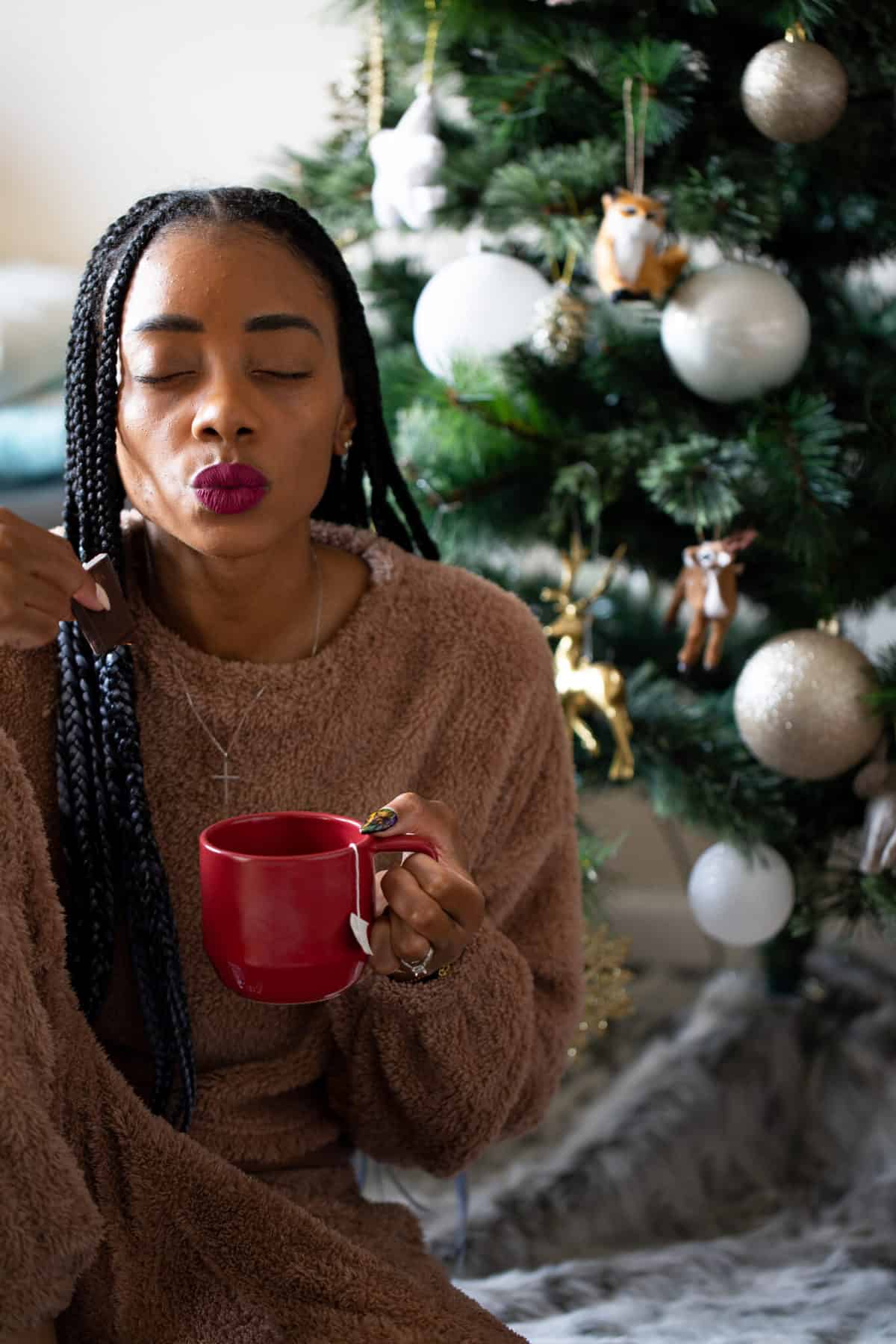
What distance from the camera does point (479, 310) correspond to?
4.13 ft

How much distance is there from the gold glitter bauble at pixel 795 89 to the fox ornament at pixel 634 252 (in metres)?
0.11

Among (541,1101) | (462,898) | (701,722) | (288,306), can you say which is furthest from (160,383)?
(701,722)

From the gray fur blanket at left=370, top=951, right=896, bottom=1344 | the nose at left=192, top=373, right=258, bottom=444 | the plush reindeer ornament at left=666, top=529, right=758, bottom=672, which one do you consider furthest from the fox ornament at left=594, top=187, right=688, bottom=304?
the gray fur blanket at left=370, top=951, right=896, bottom=1344

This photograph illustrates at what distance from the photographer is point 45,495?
1.67 meters

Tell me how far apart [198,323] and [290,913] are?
1.16 ft

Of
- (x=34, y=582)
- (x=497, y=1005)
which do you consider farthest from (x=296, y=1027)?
(x=34, y=582)

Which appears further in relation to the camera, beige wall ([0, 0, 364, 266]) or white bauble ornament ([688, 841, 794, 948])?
beige wall ([0, 0, 364, 266])

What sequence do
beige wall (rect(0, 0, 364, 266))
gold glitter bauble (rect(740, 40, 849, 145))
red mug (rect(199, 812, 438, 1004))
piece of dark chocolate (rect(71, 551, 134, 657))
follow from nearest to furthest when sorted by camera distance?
1. red mug (rect(199, 812, 438, 1004))
2. piece of dark chocolate (rect(71, 551, 134, 657))
3. gold glitter bauble (rect(740, 40, 849, 145))
4. beige wall (rect(0, 0, 364, 266))

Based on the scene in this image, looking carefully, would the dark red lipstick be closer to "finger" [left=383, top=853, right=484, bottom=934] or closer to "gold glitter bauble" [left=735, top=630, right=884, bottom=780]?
"finger" [left=383, top=853, right=484, bottom=934]

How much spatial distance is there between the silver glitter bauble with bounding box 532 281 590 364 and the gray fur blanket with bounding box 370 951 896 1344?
73cm

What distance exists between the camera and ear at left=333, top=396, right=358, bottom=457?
0.98 m

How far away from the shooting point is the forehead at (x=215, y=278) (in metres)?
0.85

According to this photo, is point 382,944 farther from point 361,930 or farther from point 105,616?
point 105,616

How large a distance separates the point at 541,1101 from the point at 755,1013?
0.76 metres
